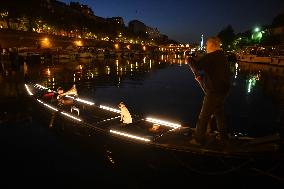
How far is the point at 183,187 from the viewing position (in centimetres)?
888

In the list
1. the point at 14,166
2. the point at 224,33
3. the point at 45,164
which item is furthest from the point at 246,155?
the point at 224,33

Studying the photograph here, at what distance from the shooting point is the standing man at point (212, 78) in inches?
289

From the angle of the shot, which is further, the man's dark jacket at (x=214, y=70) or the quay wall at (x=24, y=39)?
the quay wall at (x=24, y=39)

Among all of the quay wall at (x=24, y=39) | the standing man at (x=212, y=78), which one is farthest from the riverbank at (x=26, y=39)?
the standing man at (x=212, y=78)

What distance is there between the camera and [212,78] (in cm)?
757

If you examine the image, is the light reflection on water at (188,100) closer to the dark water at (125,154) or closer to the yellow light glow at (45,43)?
the dark water at (125,154)

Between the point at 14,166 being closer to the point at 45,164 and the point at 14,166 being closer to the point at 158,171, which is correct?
the point at 45,164

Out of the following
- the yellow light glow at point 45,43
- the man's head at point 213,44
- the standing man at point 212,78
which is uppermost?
the yellow light glow at point 45,43

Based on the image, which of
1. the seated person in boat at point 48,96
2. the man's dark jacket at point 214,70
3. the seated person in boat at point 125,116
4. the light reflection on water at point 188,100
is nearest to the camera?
the man's dark jacket at point 214,70

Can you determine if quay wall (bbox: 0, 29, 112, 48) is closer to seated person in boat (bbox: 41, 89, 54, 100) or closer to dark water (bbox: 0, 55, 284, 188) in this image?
dark water (bbox: 0, 55, 284, 188)

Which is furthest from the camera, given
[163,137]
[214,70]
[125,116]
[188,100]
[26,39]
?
[26,39]

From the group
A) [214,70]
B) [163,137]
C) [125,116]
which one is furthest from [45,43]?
[214,70]

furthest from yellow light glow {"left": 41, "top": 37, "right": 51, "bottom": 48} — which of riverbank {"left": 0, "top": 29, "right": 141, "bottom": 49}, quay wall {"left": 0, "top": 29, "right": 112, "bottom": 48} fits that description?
quay wall {"left": 0, "top": 29, "right": 112, "bottom": 48}

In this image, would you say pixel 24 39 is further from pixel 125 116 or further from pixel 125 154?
pixel 125 154
